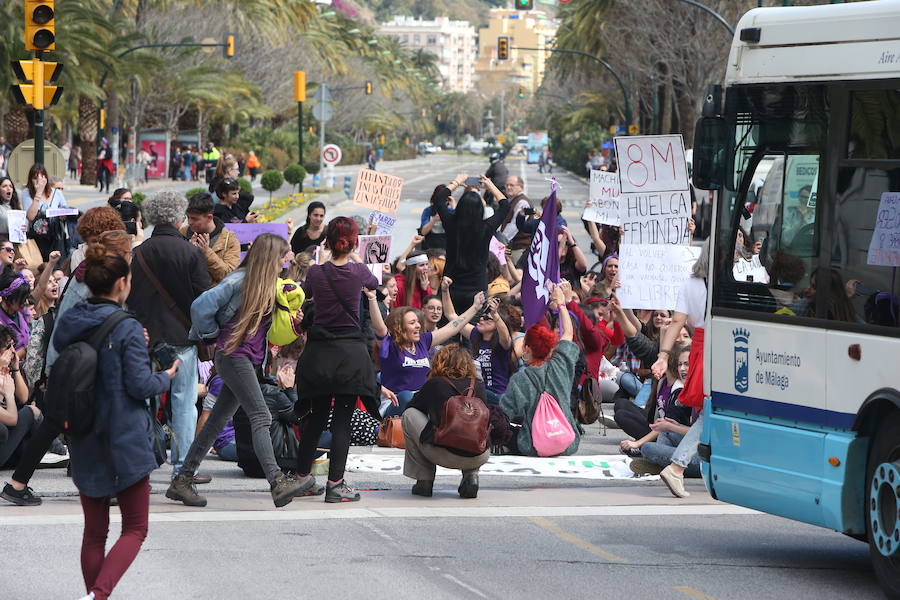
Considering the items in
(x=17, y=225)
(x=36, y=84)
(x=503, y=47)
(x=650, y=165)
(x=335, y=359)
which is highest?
(x=503, y=47)

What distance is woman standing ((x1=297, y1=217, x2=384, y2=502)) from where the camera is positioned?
889 cm

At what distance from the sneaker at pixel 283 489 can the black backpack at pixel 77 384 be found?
2771 mm

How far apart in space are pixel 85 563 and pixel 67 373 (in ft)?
2.60

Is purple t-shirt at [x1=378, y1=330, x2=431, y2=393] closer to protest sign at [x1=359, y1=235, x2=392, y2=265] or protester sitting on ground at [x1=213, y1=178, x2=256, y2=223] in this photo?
protester sitting on ground at [x1=213, y1=178, x2=256, y2=223]

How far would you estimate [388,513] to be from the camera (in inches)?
352

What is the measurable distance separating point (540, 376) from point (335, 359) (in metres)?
2.53

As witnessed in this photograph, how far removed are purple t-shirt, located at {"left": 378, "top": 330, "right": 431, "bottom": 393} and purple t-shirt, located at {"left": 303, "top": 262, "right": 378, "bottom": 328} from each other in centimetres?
275

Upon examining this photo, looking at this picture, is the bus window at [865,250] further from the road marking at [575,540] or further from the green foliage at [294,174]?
the green foliage at [294,174]

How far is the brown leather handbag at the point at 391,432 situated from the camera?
1183 cm

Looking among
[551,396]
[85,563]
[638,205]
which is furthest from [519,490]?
[85,563]

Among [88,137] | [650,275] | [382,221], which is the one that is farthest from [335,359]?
[88,137]

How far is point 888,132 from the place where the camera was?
689 cm

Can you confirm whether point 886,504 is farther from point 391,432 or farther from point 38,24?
point 38,24

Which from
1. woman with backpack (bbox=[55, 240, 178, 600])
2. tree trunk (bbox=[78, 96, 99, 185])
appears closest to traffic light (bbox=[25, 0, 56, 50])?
woman with backpack (bbox=[55, 240, 178, 600])
